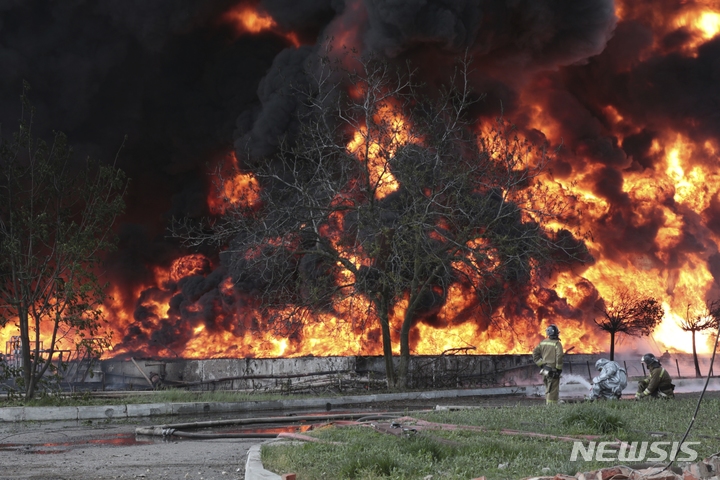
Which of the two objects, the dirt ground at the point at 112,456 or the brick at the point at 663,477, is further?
the dirt ground at the point at 112,456

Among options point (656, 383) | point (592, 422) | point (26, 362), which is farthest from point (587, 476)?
point (26, 362)

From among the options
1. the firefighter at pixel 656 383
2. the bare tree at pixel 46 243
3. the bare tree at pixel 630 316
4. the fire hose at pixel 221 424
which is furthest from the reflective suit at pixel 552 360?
the bare tree at pixel 630 316

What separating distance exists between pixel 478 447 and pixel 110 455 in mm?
4092

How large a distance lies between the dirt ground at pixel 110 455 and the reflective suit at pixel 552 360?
16.6 feet

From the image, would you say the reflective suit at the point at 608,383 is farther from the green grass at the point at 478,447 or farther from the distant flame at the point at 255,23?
the distant flame at the point at 255,23

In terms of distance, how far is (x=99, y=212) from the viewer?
15.1 m

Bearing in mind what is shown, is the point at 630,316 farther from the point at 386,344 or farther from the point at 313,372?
the point at 313,372

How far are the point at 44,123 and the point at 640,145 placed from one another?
1225 inches

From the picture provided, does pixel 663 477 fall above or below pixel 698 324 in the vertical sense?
below

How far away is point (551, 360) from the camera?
11500 mm

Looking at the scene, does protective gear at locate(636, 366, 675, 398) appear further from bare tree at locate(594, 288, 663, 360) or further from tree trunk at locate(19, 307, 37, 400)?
bare tree at locate(594, 288, 663, 360)

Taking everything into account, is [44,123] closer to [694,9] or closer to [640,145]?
[640,145]

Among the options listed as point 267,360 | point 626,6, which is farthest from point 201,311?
point 626,6

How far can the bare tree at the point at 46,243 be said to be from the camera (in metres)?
14.3
